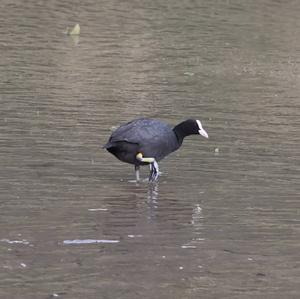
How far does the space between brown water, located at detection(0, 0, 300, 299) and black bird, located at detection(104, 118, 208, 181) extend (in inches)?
10.3

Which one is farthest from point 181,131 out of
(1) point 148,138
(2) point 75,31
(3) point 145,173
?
(2) point 75,31

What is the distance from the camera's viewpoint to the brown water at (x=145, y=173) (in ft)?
24.7

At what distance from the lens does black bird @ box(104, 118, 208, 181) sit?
10.8 m

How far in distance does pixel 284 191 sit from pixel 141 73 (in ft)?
27.3

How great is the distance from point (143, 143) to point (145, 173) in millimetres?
933

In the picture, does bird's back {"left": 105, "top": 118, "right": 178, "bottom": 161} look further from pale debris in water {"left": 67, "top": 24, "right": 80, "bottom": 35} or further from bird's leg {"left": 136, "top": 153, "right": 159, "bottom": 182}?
pale debris in water {"left": 67, "top": 24, "right": 80, "bottom": 35}

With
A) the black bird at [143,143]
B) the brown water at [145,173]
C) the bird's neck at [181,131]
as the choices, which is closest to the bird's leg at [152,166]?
the black bird at [143,143]

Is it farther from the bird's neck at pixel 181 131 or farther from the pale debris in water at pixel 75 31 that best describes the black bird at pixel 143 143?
the pale debris in water at pixel 75 31

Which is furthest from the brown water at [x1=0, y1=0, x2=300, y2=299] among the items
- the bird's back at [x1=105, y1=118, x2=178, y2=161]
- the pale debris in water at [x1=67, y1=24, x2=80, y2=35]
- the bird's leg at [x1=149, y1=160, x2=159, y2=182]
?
the pale debris in water at [x1=67, y1=24, x2=80, y2=35]

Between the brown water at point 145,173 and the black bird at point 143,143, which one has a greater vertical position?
the black bird at point 143,143

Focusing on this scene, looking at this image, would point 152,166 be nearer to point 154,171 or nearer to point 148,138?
point 154,171

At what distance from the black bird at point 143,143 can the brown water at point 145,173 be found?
0.86 feet

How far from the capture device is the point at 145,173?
11633 mm

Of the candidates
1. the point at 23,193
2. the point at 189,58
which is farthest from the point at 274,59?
the point at 23,193
